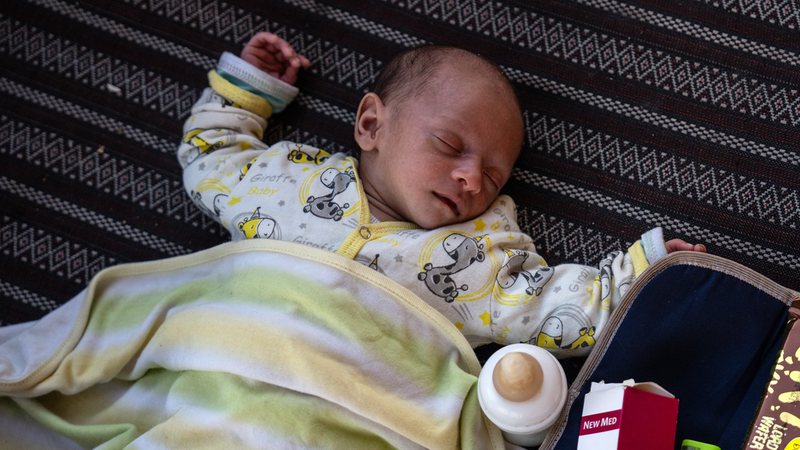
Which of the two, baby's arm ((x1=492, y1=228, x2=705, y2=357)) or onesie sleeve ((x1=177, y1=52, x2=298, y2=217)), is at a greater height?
onesie sleeve ((x1=177, y1=52, x2=298, y2=217))

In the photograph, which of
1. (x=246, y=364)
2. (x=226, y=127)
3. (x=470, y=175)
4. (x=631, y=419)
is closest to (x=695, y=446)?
(x=631, y=419)

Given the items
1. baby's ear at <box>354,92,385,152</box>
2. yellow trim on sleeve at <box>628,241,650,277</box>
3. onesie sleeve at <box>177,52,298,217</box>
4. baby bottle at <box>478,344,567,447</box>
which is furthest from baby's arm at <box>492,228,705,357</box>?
onesie sleeve at <box>177,52,298,217</box>

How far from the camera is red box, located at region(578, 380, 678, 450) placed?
0.88 m

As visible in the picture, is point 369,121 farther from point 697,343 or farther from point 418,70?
point 697,343

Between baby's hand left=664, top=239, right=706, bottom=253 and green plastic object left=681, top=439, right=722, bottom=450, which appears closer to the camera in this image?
green plastic object left=681, top=439, right=722, bottom=450

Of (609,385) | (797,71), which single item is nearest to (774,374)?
(609,385)

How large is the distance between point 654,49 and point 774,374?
0.58m

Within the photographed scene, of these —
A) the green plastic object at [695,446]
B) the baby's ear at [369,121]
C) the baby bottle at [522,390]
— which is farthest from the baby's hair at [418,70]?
the green plastic object at [695,446]

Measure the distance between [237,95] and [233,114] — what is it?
0.03 meters

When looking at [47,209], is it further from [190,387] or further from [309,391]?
[309,391]

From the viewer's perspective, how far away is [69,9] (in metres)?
1.36

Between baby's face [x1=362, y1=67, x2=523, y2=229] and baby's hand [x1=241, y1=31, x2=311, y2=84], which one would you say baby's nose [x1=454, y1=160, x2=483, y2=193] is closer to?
baby's face [x1=362, y1=67, x2=523, y2=229]

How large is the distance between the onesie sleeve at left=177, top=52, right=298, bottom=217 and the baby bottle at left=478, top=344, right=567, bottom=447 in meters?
0.51

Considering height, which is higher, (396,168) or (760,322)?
(396,168)
